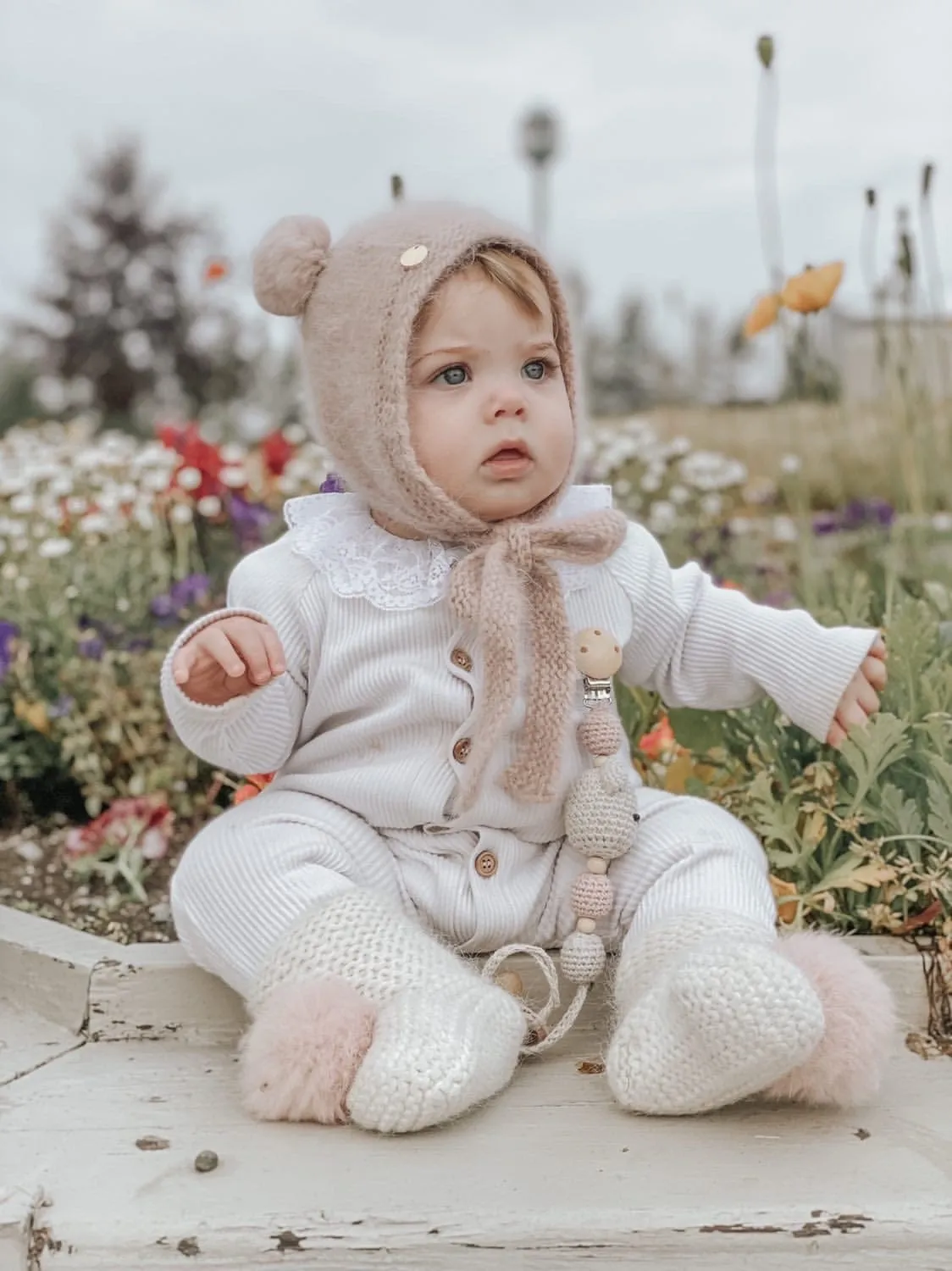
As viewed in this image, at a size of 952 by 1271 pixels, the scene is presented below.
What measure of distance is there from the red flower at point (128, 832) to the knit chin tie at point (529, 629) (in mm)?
967

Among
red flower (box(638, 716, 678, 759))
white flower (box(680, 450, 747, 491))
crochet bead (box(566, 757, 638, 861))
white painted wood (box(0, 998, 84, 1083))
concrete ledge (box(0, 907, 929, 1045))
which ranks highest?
white flower (box(680, 450, 747, 491))

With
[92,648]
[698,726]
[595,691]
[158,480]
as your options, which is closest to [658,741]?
[698,726]

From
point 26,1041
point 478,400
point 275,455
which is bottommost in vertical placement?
point 26,1041

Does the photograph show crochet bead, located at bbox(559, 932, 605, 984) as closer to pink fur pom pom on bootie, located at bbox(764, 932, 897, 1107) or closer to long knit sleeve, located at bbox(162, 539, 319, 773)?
pink fur pom pom on bootie, located at bbox(764, 932, 897, 1107)

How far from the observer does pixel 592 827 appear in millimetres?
1907

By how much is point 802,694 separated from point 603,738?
13.1 inches

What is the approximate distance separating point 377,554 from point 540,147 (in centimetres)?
891

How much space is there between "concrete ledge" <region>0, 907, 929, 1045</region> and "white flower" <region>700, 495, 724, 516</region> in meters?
2.52

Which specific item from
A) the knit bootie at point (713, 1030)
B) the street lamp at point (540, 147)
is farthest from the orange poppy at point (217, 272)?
the street lamp at point (540, 147)

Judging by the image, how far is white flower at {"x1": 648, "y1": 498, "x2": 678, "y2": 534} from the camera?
420 centimetres

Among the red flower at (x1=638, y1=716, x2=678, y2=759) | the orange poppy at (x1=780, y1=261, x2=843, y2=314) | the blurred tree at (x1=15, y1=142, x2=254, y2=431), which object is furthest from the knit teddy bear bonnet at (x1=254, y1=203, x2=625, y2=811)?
the blurred tree at (x1=15, y1=142, x2=254, y2=431)

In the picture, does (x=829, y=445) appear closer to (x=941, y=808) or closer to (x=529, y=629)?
(x=941, y=808)

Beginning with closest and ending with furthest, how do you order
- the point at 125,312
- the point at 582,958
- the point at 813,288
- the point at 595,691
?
1. the point at 582,958
2. the point at 595,691
3. the point at 813,288
4. the point at 125,312

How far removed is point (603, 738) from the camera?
1.94 metres
